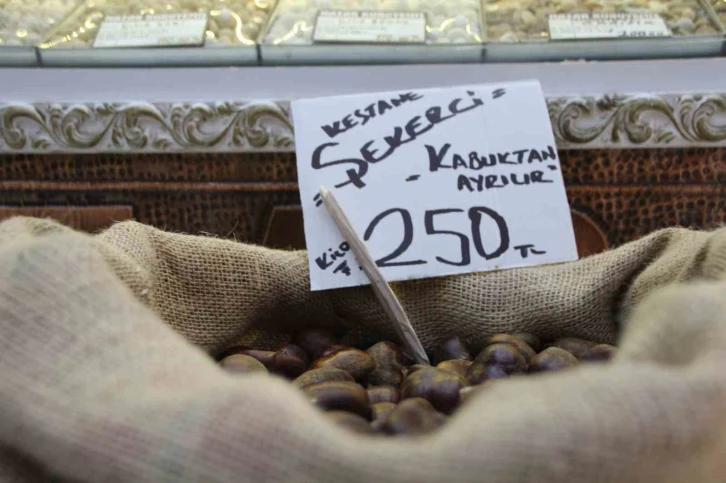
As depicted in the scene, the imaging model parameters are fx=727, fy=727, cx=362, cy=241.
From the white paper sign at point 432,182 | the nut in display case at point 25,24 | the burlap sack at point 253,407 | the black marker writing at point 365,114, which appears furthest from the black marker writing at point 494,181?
the nut in display case at point 25,24

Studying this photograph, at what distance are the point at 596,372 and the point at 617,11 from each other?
972 mm

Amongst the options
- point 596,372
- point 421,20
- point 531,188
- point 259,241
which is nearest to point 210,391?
point 596,372

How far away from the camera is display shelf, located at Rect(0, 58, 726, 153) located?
1052 mm

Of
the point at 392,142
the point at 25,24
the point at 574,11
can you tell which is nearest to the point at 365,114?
the point at 392,142

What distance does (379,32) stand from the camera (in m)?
1.17

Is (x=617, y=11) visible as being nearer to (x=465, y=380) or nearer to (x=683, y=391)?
(x=465, y=380)

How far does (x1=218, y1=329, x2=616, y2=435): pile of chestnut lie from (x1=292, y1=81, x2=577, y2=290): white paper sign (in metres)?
0.10

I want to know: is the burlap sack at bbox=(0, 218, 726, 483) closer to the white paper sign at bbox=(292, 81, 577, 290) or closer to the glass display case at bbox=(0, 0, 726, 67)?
the white paper sign at bbox=(292, 81, 577, 290)

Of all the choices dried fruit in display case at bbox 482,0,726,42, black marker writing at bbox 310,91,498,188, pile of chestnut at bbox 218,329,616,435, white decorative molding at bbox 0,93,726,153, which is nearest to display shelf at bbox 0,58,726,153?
white decorative molding at bbox 0,93,726,153

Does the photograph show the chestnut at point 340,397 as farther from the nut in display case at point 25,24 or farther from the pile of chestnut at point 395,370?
the nut in display case at point 25,24

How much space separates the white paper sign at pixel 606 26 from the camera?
1127 mm

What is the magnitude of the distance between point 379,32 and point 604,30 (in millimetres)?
354

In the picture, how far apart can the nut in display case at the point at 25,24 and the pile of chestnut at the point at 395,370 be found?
2.24ft

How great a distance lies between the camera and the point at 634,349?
482 mm
